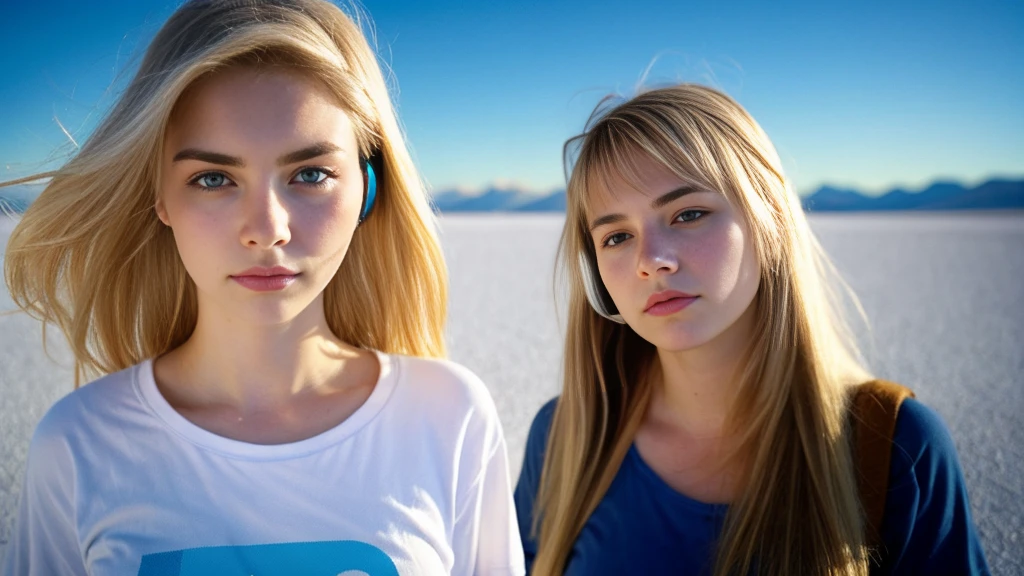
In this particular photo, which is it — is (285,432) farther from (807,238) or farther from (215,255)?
(807,238)

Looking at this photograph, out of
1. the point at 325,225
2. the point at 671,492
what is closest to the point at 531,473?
the point at 671,492

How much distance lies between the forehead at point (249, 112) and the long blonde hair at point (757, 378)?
813mm

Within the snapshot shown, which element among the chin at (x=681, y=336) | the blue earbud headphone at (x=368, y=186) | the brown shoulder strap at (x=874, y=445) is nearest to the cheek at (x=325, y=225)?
the blue earbud headphone at (x=368, y=186)

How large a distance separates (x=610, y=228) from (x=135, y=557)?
1314 mm

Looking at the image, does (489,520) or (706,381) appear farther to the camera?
(706,381)

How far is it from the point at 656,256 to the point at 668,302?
0.42ft

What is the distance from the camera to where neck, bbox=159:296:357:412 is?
1.62 meters

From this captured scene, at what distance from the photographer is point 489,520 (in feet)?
5.71

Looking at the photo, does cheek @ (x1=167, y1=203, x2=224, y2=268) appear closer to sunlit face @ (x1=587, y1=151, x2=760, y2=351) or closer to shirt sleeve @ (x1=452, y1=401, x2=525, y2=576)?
shirt sleeve @ (x1=452, y1=401, x2=525, y2=576)

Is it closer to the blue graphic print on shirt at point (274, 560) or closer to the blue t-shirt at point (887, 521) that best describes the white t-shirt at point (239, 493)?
the blue graphic print on shirt at point (274, 560)

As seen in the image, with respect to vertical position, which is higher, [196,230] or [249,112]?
[249,112]

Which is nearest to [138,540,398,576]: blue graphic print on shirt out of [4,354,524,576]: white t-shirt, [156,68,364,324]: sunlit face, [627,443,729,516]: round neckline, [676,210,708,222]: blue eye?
[4,354,524,576]: white t-shirt

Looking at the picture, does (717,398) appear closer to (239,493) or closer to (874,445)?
(874,445)

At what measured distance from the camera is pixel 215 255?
4.82 ft
